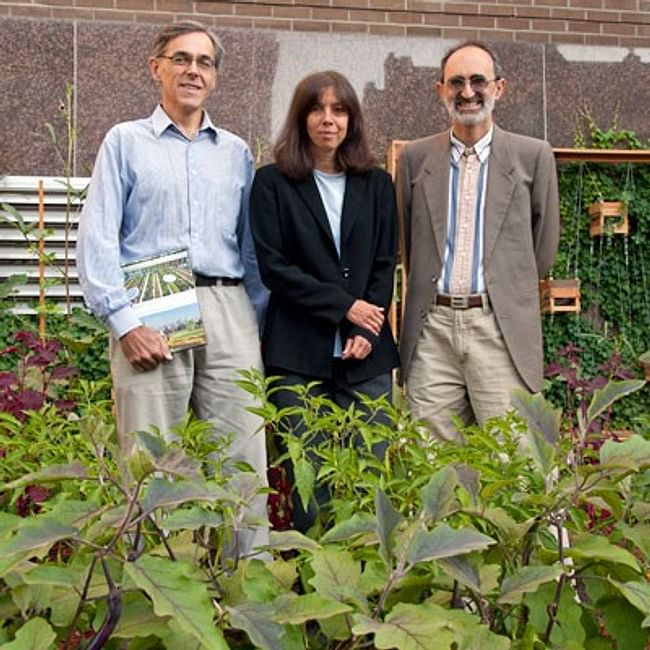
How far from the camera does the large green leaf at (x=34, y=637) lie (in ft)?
4.62

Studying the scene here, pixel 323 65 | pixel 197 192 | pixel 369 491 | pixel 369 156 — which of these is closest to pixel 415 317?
pixel 369 156

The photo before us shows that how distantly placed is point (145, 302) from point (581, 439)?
8.67ft

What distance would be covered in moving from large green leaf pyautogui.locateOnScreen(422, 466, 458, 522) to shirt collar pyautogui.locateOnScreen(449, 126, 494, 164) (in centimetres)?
333

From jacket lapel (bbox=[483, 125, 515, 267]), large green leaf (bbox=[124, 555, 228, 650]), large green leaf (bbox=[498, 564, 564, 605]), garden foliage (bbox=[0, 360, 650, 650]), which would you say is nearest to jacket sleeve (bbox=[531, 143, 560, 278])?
jacket lapel (bbox=[483, 125, 515, 267])

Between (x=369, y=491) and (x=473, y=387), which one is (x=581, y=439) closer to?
(x=369, y=491)

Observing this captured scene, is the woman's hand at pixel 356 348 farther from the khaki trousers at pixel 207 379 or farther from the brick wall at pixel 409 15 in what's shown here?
the brick wall at pixel 409 15

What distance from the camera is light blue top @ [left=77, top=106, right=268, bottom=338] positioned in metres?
4.18

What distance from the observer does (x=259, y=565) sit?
163 cm

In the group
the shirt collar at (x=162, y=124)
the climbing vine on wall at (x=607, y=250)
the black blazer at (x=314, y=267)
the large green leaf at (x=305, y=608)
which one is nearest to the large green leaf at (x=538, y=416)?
the large green leaf at (x=305, y=608)

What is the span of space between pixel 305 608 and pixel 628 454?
1.41 ft

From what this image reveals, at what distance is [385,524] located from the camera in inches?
59.0

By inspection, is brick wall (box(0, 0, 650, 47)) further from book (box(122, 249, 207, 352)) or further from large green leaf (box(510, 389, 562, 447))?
large green leaf (box(510, 389, 562, 447))

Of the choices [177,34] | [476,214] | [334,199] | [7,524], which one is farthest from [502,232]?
[7,524]

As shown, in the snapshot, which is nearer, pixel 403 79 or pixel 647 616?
pixel 647 616
